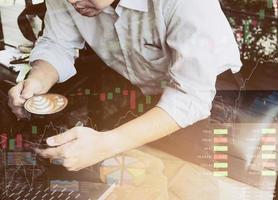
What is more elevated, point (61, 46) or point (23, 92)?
point (61, 46)

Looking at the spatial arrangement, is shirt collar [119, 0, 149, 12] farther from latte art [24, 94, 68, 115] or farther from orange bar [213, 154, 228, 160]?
orange bar [213, 154, 228, 160]

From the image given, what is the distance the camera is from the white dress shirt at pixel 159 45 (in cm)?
153

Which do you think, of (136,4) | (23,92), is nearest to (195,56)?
(136,4)

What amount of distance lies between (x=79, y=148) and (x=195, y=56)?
47 cm

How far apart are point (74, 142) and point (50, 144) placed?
8 centimetres

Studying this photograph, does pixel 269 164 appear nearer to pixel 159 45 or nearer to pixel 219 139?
pixel 219 139

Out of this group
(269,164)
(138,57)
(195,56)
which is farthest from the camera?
(269,164)

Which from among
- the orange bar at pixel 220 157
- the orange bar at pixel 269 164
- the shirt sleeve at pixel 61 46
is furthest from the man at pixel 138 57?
the orange bar at pixel 269 164

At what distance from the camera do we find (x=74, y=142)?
1.66 m

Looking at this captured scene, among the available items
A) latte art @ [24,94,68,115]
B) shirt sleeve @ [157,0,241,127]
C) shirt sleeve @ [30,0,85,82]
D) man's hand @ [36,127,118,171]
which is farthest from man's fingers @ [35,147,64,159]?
shirt sleeve @ [157,0,241,127]

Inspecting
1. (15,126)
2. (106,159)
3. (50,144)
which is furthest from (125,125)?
(15,126)

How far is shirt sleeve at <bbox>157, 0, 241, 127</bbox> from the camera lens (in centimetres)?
151

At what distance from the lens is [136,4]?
5.10 feet

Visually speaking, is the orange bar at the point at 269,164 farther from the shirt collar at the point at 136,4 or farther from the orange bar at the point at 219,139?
the shirt collar at the point at 136,4
